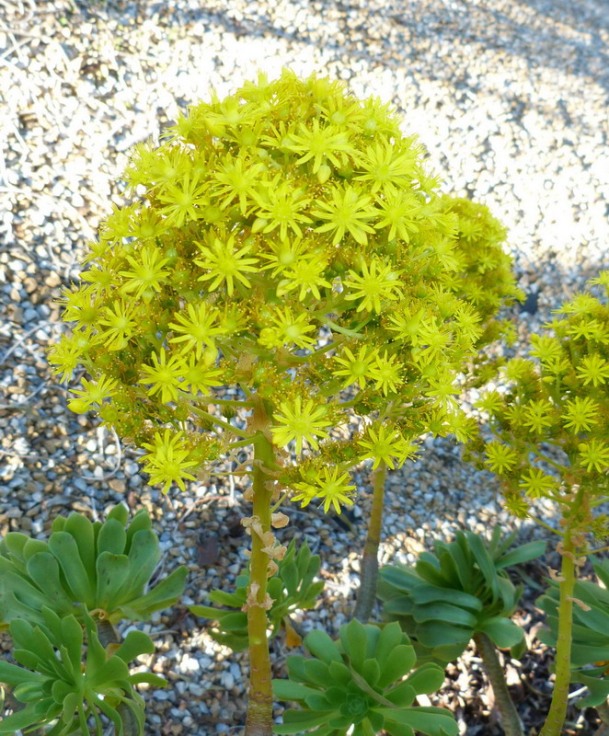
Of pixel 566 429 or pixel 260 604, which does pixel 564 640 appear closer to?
pixel 566 429

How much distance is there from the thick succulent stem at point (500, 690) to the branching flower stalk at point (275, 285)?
133 cm

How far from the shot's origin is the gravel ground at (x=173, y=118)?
119 inches

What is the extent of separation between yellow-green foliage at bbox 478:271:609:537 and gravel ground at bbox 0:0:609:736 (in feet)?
4.01

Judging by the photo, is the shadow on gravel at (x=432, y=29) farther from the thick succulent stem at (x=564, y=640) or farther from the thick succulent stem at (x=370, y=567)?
the thick succulent stem at (x=564, y=640)

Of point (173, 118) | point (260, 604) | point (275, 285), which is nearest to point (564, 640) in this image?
point (260, 604)

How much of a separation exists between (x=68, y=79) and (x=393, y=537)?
3.30 m

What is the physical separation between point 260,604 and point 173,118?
320cm

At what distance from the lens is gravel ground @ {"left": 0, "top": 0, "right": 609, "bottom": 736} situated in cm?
302

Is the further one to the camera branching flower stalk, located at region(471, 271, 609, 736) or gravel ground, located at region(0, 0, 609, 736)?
gravel ground, located at region(0, 0, 609, 736)

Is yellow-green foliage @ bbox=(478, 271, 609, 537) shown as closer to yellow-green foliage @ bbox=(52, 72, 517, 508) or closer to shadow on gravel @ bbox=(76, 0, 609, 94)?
yellow-green foliage @ bbox=(52, 72, 517, 508)

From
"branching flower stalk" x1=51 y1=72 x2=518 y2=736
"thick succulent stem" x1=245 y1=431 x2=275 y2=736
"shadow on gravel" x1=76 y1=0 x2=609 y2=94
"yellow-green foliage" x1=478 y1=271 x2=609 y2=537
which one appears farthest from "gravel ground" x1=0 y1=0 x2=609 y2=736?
"branching flower stalk" x1=51 y1=72 x2=518 y2=736

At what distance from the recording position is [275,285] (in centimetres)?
155

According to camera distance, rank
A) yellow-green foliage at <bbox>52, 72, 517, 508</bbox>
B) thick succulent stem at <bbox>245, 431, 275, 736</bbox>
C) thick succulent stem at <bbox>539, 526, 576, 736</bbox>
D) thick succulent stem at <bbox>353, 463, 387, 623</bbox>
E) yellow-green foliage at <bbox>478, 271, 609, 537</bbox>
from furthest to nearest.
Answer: thick succulent stem at <bbox>353, 463, 387, 623</bbox>
thick succulent stem at <bbox>539, 526, 576, 736</bbox>
yellow-green foliage at <bbox>478, 271, 609, 537</bbox>
thick succulent stem at <bbox>245, 431, 275, 736</bbox>
yellow-green foliage at <bbox>52, 72, 517, 508</bbox>

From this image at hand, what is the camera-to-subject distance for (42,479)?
2975mm
